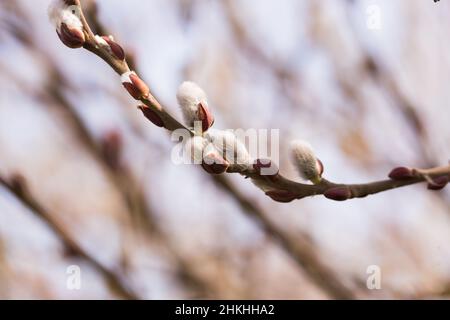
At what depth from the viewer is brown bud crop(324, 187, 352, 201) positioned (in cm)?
47

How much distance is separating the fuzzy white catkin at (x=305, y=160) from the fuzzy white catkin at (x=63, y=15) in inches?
8.7

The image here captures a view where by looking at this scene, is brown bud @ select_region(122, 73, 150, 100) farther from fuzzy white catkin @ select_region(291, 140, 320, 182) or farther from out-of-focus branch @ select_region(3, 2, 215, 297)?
out-of-focus branch @ select_region(3, 2, 215, 297)

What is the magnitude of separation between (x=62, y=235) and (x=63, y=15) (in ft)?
2.10

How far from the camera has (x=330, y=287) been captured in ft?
3.34

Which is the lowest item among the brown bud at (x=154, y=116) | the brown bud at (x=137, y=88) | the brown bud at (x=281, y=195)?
→ the brown bud at (x=281, y=195)

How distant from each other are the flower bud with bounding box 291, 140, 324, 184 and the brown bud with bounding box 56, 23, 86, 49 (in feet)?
0.70

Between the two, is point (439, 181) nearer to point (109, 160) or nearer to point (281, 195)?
point (281, 195)

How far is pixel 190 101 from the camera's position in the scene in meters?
0.51

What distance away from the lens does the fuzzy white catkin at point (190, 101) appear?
503mm

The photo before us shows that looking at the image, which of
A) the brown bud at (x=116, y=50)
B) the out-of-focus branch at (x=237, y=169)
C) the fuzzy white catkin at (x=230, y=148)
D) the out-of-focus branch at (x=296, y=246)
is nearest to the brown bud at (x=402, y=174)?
the out-of-focus branch at (x=237, y=169)

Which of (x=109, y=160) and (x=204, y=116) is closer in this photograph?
(x=204, y=116)

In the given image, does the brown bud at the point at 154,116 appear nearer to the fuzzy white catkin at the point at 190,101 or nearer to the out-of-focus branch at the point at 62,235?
the fuzzy white catkin at the point at 190,101

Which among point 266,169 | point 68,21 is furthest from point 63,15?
point 266,169
